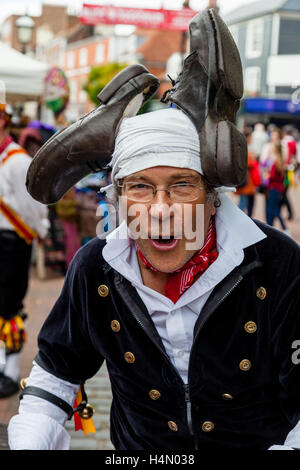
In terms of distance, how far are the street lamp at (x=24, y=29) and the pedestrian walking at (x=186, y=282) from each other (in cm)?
1335

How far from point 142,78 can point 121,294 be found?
648 mm

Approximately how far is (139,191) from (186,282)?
0.29 meters

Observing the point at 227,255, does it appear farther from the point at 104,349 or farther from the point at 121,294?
the point at 104,349

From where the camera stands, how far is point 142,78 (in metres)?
2.04

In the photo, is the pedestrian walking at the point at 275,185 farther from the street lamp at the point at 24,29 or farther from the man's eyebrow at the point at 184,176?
the man's eyebrow at the point at 184,176

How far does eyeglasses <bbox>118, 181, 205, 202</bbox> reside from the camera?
1.88 metres

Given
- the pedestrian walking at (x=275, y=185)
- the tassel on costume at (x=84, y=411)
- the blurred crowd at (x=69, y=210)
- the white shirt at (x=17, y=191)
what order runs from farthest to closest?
the pedestrian walking at (x=275, y=185) → the blurred crowd at (x=69, y=210) → the white shirt at (x=17, y=191) → the tassel on costume at (x=84, y=411)

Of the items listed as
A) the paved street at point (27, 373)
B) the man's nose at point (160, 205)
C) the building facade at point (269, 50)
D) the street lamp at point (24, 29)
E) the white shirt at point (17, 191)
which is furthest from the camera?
the building facade at point (269, 50)

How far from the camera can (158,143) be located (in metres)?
1.87

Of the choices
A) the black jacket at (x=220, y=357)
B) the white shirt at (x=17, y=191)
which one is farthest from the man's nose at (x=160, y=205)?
the white shirt at (x=17, y=191)

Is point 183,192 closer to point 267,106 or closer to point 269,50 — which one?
point 269,50

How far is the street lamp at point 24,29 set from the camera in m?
14.6

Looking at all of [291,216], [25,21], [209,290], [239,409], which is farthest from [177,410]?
[25,21]

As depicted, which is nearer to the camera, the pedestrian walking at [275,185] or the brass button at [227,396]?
the brass button at [227,396]
